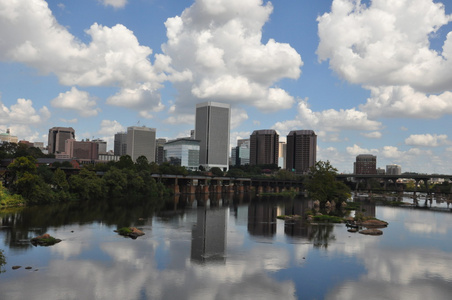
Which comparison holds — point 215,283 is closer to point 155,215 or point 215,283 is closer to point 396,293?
point 396,293

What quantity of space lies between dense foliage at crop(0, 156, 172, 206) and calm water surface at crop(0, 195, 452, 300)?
601 inches

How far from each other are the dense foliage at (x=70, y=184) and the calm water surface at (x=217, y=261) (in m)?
15.3

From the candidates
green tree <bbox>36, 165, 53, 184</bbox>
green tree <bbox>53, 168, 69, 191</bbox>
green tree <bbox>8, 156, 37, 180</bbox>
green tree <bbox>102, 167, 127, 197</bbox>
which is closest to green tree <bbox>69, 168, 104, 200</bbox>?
green tree <bbox>53, 168, 69, 191</bbox>

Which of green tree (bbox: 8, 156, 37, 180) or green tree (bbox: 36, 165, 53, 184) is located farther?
green tree (bbox: 36, 165, 53, 184)

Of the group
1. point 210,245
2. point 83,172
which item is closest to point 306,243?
point 210,245

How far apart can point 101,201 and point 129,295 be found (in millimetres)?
81701

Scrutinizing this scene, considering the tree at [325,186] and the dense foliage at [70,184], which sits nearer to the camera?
the dense foliage at [70,184]

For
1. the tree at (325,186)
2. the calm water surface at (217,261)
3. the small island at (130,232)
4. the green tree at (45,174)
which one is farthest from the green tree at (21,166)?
the tree at (325,186)

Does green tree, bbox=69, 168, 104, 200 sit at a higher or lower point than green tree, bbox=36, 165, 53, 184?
lower

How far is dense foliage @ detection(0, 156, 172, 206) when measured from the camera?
90.4 meters

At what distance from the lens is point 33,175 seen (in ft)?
296

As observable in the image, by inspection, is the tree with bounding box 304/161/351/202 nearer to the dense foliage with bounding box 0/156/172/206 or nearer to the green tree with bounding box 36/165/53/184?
the dense foliage with bounding box 0/156/172/206

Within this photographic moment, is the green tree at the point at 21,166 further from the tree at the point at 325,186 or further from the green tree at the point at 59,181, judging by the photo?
the tree at the point at 325,186

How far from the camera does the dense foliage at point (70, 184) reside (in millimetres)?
90438
